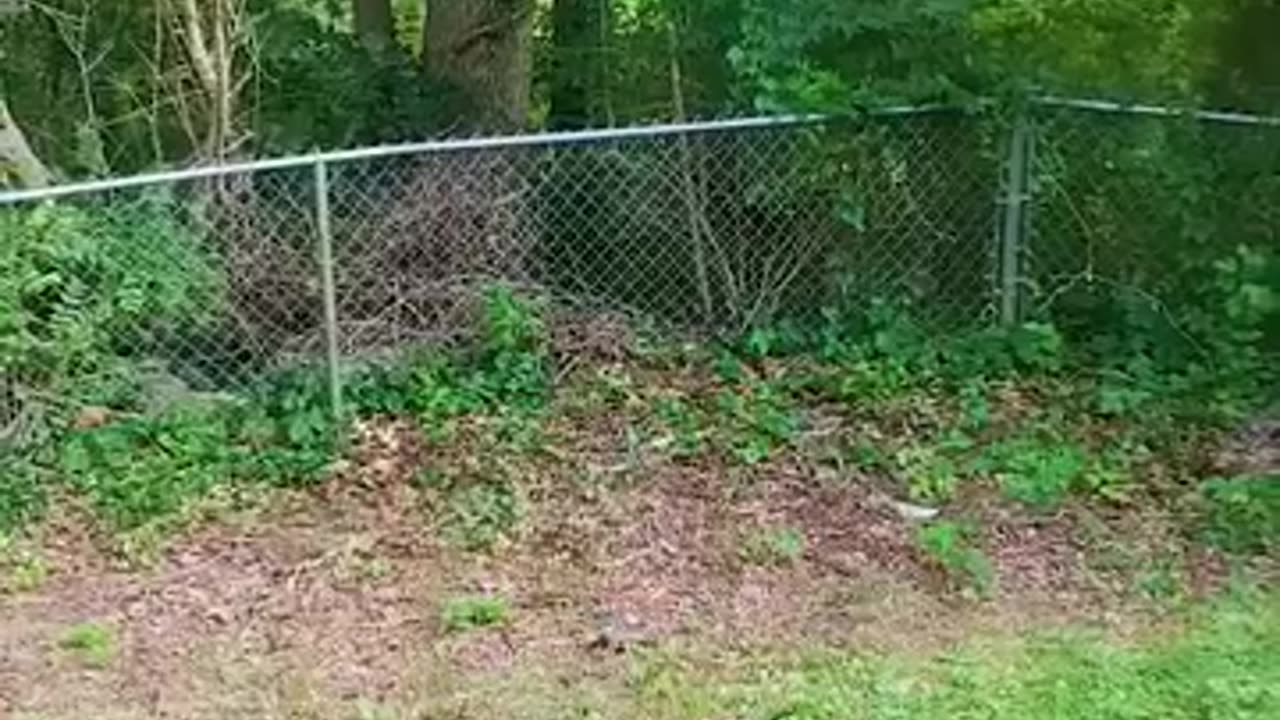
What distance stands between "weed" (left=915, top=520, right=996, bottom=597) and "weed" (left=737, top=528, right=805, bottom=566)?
1.06ft

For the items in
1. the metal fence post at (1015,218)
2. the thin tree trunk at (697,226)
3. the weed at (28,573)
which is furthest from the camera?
the thin tree trunk at (697,226)

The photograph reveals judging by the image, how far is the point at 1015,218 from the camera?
6.46 m

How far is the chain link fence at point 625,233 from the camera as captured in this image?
→ 18.6ft

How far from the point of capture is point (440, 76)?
8312mm

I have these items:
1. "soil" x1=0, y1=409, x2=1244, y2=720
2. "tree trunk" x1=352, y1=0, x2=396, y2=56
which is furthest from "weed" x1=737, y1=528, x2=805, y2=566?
"tree trunk" x1=352, y1=0, x2=396, y2=56

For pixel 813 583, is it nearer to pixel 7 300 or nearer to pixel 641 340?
pixel 641 340

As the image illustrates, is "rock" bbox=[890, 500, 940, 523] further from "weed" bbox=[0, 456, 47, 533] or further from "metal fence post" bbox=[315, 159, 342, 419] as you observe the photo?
"weed" bbox=[0, 456, 47, 533]

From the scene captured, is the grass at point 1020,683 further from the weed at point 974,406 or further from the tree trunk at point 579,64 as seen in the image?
the tree trunk at point 579,64

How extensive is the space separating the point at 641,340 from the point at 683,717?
2.64 m

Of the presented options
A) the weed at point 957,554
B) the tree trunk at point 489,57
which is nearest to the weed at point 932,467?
the weed at point 957,554

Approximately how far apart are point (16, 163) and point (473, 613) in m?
2.75

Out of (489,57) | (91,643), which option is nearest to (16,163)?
(91,643)

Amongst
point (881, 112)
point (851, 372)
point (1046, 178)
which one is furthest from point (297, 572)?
point (1046, 178)

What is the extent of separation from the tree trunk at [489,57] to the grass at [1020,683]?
4.58 meters
